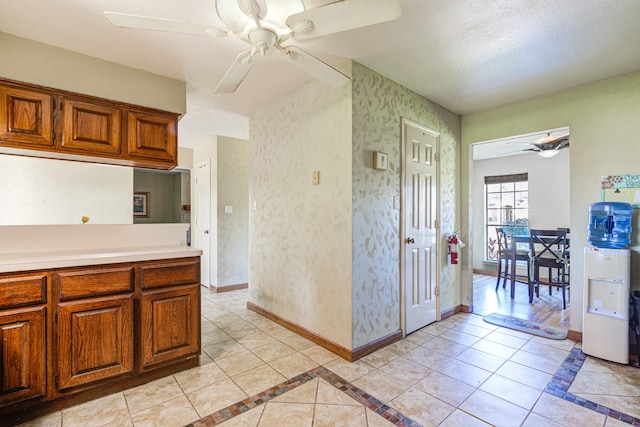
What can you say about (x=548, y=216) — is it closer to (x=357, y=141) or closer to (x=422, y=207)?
(x=422, y=207)

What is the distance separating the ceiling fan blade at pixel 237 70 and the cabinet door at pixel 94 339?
5.15ft

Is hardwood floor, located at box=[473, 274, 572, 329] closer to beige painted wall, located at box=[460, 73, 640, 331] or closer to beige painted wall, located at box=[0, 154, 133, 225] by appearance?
beige painted wall, located at box=[460, 73, 640, 331]

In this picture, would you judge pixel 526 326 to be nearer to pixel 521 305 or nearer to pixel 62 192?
pixel 521 305

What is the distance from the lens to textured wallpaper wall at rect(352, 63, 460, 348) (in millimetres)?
2523

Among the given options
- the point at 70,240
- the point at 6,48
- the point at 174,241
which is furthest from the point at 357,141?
the point at 6,48

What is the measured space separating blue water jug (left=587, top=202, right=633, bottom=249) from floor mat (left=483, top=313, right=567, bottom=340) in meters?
0.97

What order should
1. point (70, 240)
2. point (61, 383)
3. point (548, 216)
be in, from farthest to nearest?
1. point (548, 216)
2. point (70, 240)
3. point (61, 383)

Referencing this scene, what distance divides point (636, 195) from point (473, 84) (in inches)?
64.1

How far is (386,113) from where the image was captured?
2.77 meters

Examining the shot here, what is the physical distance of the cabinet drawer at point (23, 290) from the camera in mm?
1709

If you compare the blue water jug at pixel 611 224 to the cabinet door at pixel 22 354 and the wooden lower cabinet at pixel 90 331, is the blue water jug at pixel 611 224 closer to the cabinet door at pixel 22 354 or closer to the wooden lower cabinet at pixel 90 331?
the wooden lower cabinet at pixel 90 331

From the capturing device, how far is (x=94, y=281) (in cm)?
196

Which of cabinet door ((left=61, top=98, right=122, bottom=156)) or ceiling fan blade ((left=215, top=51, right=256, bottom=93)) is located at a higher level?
ceiling fan blade ((left=215, top=51, right=256, bottom=93))

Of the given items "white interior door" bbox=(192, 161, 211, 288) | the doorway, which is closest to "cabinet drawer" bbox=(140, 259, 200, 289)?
"white interior door" bbox=(192, 161, 211, 288)
